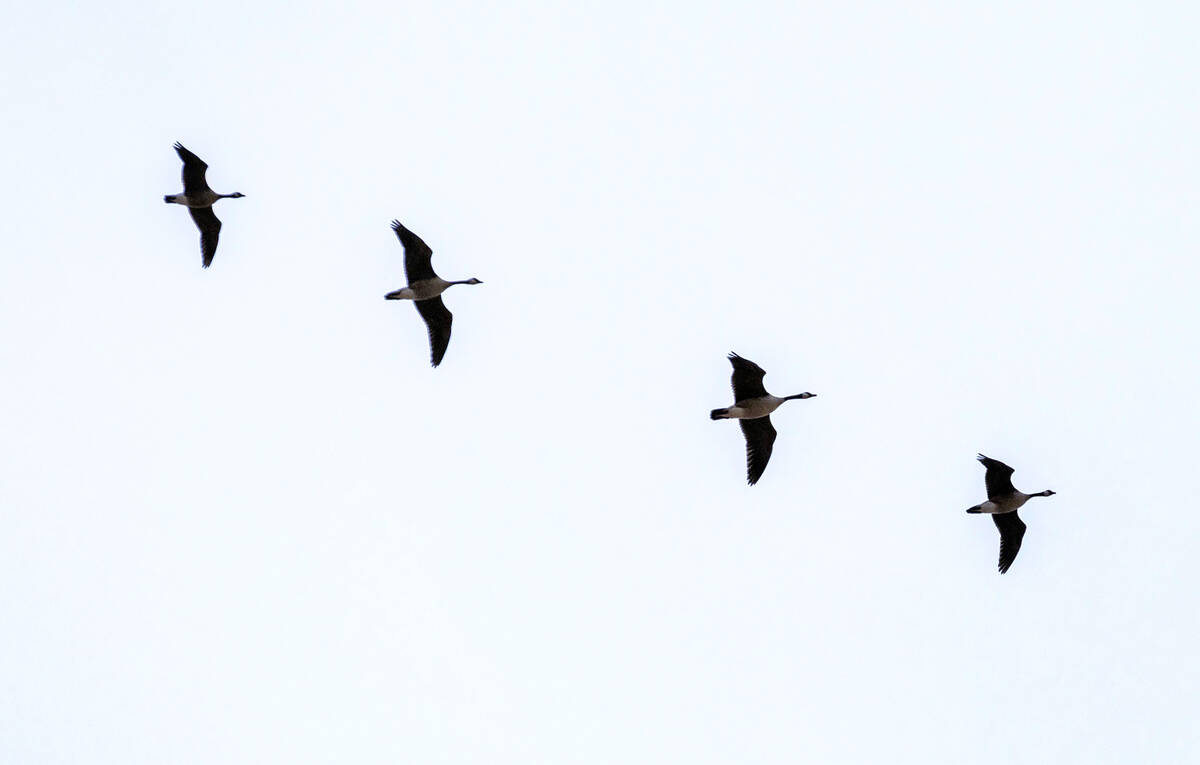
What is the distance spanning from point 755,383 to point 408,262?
6.88m

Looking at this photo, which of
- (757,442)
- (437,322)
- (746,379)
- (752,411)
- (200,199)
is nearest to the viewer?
(746,379)

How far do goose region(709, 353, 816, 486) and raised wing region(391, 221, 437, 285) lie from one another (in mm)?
5965

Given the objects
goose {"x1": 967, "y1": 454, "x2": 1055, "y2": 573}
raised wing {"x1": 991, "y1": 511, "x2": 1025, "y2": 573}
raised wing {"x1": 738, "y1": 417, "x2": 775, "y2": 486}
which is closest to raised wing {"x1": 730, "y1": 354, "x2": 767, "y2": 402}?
raised wing {"x1": 738, "y1": 417, "x2": 775, "y2": 486}

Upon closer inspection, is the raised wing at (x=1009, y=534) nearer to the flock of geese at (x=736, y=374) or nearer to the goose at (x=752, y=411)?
the flock of geese at (x=736, y=374)

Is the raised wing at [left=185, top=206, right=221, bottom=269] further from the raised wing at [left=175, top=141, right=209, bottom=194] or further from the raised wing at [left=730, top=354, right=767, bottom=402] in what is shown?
the raised wing at [left=730, top=354, right=767, bottom=402]

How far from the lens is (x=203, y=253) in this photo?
3334 centimetres

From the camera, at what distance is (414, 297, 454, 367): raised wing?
31375 mm

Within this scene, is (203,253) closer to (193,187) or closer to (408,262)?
(193,187)

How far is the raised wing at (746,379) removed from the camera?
90.1ft

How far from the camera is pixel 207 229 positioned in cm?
3347

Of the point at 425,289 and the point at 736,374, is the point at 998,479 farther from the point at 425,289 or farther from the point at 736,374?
the point at 425,289

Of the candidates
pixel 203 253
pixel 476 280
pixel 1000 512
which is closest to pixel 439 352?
pixel 476 280

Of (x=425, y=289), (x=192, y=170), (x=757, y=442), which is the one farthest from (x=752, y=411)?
(x=192, y=170)

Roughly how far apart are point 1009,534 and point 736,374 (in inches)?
262
